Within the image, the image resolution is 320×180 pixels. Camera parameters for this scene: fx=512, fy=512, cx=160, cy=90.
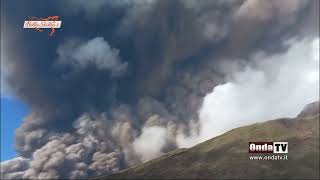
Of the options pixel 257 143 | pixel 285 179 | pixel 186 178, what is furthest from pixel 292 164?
pixel 186 178

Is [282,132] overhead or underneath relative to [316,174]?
overhead

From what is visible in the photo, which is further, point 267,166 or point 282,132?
point 282,132

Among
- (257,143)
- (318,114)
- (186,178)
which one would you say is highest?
(318,114)

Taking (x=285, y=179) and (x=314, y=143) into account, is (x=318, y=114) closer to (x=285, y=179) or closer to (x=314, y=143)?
(x=314, y=143)

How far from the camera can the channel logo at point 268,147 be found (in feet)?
562

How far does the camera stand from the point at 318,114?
198m

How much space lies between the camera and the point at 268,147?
17300cm

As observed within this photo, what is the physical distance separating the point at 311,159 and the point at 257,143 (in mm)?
24157

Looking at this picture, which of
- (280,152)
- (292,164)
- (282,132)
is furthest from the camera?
(282,132)

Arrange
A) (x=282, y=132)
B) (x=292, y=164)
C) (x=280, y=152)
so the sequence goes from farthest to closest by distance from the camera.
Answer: (x=282, y=132) < (x=292, y=164) < (x=280, y=152)

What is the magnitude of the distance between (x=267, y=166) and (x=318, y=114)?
3708 cm

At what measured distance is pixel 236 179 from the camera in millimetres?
199000

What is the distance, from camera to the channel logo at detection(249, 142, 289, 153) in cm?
17125

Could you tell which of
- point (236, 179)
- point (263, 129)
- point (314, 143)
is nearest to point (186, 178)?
point (236, 179)
